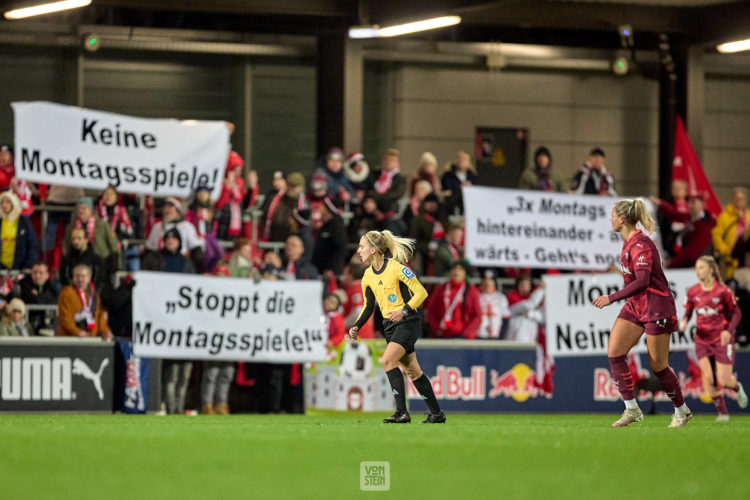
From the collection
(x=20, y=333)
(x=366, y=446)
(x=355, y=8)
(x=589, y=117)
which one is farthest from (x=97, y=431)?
(x=589, y=117)

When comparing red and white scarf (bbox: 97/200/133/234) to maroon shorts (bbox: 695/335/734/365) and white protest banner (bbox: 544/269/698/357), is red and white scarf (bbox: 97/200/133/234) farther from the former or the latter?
maroon shorts (bbox: 695/335/734/365)

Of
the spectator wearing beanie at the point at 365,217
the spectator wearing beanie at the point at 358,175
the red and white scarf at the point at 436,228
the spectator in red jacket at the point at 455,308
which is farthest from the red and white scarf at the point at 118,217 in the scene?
the spectator in red jacket at the point at 455,308

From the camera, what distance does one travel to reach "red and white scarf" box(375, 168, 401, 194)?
22484mm

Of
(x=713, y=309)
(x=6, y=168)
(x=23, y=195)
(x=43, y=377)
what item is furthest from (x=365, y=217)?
(x=713, y=309)

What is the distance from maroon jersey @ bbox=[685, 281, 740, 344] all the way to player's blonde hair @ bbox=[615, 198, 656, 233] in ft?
15.2

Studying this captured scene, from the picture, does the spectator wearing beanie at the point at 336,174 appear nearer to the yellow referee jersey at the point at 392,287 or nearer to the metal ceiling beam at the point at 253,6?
the metal ceiling beam at the point at 253,6

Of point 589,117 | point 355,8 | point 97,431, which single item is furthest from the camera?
point 589,117

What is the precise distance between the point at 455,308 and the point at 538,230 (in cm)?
187

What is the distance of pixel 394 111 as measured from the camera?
32.3 meters

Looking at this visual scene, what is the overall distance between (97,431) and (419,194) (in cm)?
1118

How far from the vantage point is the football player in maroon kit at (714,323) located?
17672 millimetres

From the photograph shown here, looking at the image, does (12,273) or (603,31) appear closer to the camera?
(12,273)

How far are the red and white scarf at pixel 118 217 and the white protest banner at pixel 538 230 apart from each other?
202 inches

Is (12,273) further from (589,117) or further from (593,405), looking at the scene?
(589,117)
